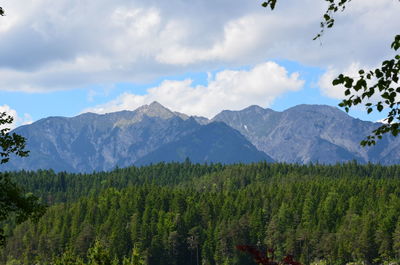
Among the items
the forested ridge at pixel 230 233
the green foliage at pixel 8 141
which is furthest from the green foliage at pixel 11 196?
the forested ridge at pixel 230 233

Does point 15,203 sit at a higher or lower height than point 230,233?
higher

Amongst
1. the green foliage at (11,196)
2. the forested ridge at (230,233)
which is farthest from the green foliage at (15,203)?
the forested ridge at (230,233)

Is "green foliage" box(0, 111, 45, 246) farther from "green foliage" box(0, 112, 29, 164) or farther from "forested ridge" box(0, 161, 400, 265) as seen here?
"forested ridge" box(0, 161, 400, 265)

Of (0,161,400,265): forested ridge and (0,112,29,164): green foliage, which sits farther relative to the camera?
(0,161,400,265): forested ridge

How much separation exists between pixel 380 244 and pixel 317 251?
17.3 meters

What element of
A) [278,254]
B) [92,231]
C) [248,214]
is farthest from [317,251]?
[92,231]

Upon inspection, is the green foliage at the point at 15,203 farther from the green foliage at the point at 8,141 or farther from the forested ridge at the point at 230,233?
the forested ridge at the point at 230,233

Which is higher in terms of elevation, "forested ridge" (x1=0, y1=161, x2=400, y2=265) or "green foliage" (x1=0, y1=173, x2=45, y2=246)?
"green foliage" (x1=0, y1=173, x2=45, y2=246)

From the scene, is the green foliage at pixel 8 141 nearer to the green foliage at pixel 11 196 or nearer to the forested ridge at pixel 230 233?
the green foliage at pixel 11 196

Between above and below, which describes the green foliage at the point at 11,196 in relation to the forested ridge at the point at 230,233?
above

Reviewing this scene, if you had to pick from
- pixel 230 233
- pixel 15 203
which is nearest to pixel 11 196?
pixel 15 203

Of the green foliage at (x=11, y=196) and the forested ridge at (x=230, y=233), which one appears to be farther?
the forested ridge at (x=230, y=233)

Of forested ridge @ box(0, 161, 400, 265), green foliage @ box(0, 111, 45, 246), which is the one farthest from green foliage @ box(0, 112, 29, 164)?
forested ridge @ box(0, 161, 400, 265)

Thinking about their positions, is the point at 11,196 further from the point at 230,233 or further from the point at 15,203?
the point at 230,233
